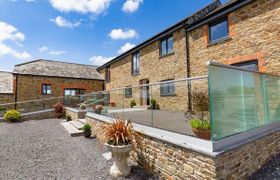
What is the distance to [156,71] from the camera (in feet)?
39.4

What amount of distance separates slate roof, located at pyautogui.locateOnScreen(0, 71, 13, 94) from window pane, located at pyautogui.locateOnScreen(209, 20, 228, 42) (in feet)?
61.6

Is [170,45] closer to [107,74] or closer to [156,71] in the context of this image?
[156,71]

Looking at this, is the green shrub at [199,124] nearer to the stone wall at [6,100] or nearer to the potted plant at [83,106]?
the potted plant at [83,106]

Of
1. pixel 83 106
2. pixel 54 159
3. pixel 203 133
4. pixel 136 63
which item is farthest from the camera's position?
pixel 136 63

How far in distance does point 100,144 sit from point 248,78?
5.74 meters

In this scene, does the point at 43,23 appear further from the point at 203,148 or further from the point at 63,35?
the point at 203,148

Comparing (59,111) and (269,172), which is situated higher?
(59,111)

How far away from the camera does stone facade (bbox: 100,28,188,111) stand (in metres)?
4.35

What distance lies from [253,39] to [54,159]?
9.13 metres

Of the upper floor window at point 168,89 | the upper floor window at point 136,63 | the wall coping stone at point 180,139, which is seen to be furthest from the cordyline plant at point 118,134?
the upper floor window at point 136,63

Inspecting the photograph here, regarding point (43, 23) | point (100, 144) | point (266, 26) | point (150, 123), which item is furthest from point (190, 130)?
point (43, 23)

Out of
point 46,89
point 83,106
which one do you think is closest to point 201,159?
point 83,106

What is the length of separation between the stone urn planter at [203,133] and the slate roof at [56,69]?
18471 millimetres

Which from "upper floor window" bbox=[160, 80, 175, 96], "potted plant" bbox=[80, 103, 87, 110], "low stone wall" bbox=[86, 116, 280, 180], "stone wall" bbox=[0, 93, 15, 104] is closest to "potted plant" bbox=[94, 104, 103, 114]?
"potted plant" bbox=[80, 103, 87, 110]
